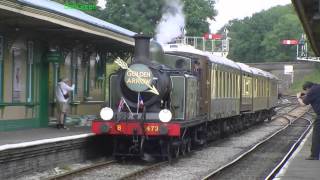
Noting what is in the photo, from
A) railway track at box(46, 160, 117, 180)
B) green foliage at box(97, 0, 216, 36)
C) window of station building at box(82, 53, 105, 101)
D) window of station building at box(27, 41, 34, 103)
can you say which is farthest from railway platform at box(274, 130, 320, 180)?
green foliage at box(97, 0, 216, 36)

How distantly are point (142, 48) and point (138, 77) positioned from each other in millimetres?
659

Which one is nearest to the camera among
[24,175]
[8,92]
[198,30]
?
[24,175]

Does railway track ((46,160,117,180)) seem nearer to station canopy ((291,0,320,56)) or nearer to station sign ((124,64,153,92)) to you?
station sign ((124,64,153,92))

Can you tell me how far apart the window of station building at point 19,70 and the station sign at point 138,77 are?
2963 mm

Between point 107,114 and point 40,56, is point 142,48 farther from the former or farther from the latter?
point 40,56

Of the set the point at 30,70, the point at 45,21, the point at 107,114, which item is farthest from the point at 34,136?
the point at 30,70

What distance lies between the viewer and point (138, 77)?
42.4ft

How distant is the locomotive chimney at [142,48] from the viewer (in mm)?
13031

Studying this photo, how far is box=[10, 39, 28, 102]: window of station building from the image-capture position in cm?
1424

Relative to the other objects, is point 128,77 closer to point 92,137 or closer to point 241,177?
point 92,137

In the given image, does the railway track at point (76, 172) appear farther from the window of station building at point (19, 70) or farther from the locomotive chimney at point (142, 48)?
the window of station building at point (19, 70)

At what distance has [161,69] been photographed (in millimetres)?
13172

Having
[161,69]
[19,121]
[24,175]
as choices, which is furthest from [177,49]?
[24,175]

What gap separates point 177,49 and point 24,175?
6567mm
